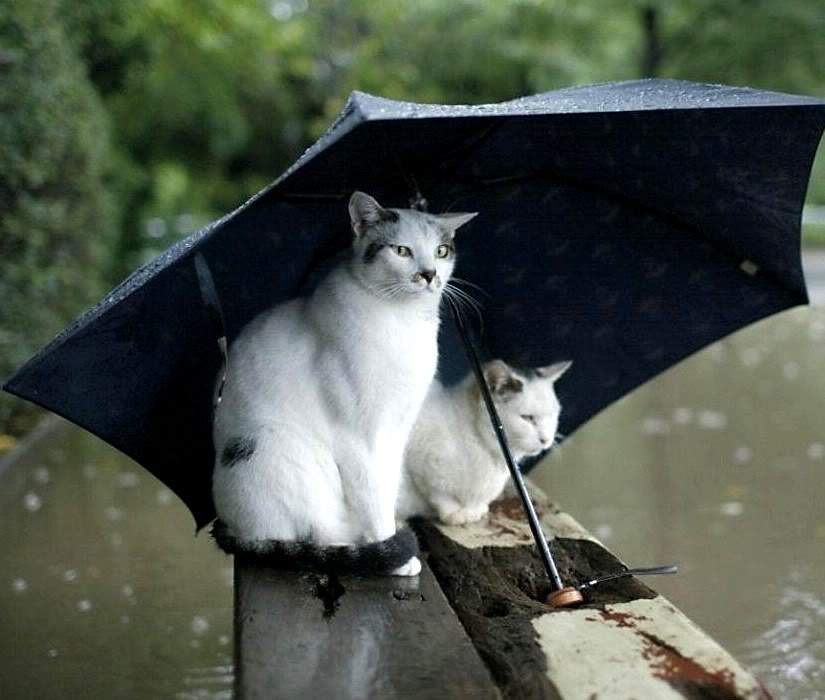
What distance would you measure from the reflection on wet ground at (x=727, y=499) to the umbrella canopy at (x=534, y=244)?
3.55 ft

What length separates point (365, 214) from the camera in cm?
235

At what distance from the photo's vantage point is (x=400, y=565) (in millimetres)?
2420

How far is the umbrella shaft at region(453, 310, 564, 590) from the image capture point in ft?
8.45

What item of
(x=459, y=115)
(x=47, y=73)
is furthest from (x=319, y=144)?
(x=47, y=73)

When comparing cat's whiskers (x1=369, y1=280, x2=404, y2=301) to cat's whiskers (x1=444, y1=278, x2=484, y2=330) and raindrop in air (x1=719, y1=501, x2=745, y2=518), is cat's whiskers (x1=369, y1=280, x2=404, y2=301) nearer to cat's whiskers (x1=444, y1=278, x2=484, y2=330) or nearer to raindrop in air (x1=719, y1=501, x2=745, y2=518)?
cat's whiskers (x1=444, y1=278, x2=484, y2=330)

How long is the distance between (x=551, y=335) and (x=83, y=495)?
329cm

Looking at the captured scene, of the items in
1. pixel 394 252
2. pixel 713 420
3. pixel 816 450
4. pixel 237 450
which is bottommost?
pixel 237 450

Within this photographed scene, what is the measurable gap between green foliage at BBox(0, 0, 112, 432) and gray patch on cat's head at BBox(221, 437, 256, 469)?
12.0 ft

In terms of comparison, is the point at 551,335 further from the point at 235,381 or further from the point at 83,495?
the point at 83,495

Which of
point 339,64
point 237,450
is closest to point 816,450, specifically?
point 237,450

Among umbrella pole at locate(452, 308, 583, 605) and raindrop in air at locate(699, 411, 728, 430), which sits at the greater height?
raindrop in air at locate(699, 411, 728, 430)

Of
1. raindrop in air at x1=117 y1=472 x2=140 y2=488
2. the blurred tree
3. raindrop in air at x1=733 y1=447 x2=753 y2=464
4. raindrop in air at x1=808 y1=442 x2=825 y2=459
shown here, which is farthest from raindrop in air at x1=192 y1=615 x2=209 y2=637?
the blurred tree

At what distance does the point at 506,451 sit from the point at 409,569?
0.48m

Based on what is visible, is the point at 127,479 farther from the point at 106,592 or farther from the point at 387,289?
the point at 387,289
